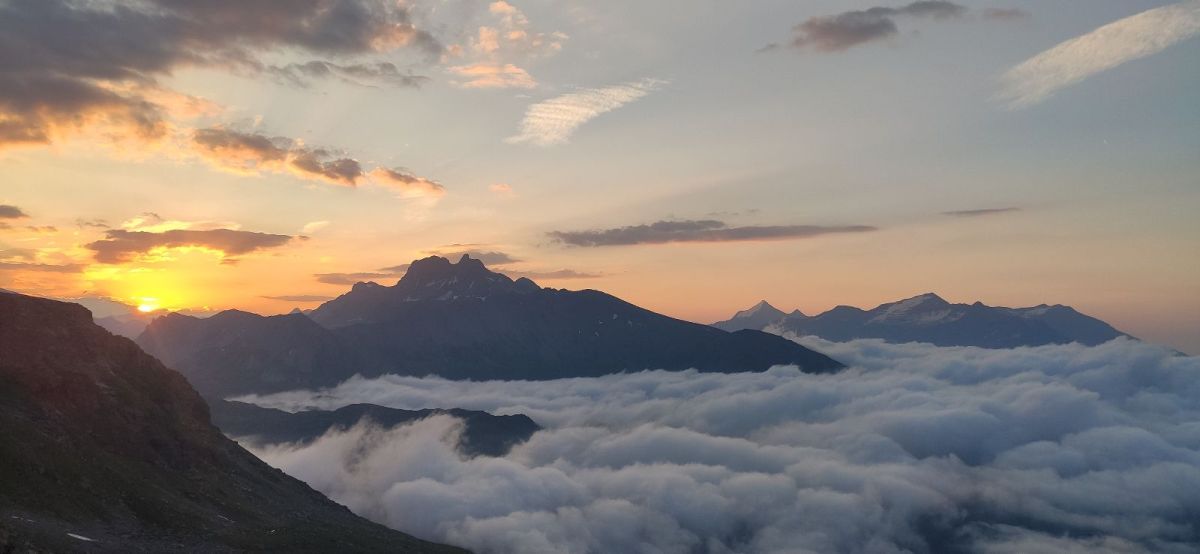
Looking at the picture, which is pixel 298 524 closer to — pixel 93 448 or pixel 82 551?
pixel 93 448

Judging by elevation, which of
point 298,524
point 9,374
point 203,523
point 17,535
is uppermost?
point 9,374

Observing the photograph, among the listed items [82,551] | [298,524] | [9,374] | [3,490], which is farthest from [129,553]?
[9,374]

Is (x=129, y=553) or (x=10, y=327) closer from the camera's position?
(x=129, y=553)

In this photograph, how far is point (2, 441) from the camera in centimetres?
13775

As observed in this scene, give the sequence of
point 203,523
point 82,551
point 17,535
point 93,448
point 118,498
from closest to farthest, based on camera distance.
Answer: point 17,535
point 82,551
point 118,498
point 203,523
point 93,448

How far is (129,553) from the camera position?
397 feet

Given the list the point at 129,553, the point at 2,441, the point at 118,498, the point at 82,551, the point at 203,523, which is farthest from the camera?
the point at 203,523

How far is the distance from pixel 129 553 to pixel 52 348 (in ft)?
366

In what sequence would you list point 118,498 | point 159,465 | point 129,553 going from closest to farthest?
point 129,553 → point 118,498 → point 159,465

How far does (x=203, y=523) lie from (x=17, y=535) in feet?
235

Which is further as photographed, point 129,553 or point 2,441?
point 2,441

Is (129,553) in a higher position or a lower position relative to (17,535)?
lower

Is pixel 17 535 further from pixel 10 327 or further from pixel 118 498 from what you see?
pixel 10 327

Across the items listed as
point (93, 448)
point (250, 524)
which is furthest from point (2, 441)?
point (250, 524)
